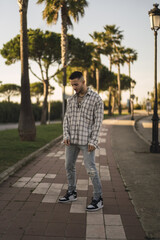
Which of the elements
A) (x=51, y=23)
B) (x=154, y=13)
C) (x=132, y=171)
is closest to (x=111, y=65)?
(x=51, y=23)

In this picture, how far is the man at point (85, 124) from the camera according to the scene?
11.8 ft

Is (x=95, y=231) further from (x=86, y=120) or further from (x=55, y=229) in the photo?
(x=86, y=120)

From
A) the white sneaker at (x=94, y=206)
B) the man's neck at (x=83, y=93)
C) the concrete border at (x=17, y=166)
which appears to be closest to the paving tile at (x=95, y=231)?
the white sneaker at (x=94, y=206)

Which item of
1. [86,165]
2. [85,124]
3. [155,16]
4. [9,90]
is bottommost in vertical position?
[86,165]

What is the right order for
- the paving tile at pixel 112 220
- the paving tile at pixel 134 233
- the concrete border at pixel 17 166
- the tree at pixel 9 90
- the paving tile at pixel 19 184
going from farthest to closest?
the tree at pixel 9 90, the concrete border at pixel 17 166, the paving tile at pixel 19 184, the paving tile at pixel 112 220, the paving tile at pixel 134 233

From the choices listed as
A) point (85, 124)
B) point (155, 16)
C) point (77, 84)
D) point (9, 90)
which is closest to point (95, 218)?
point (85, 124)

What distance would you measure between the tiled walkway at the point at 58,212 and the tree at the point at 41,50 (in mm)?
20013

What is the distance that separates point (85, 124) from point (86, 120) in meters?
0.06

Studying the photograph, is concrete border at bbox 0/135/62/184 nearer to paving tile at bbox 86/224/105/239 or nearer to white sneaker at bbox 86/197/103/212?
white sneaker at bbox 86/197/103/212

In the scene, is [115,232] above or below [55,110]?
below

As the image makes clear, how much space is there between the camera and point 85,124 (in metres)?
3.64

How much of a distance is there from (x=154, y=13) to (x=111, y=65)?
36.5 metres

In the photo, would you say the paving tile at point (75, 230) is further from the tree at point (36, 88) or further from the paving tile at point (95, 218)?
the tree at point (36, 88)

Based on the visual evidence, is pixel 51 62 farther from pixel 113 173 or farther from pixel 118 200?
pixel 118 200
